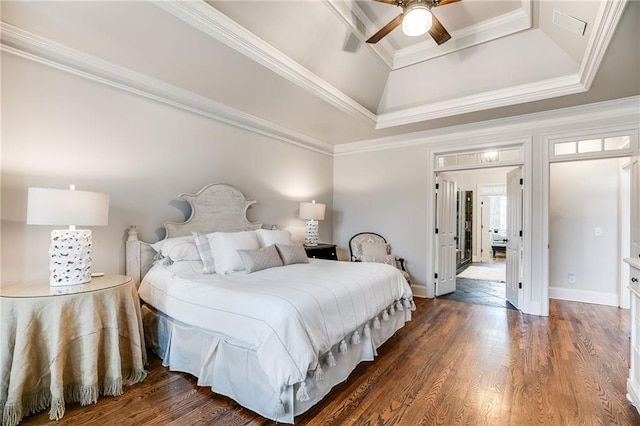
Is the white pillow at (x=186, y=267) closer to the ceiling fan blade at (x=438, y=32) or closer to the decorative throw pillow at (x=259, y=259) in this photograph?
the decorative throw pillow at (x=259, y=259)

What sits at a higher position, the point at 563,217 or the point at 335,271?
the point at 563,217

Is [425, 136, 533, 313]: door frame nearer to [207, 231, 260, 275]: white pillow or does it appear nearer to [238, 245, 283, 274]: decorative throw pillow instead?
[238, 245, 283, 274]: decorative throw pillow

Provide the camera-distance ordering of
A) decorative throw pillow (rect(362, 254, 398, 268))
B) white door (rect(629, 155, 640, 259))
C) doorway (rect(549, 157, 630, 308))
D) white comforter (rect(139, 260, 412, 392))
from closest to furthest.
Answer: white comforter (rect(139, 260, 412, 392)), white door (rect(629, 155, 640, 259)), doorway (rect(549, 157, 630, 308)), decorative throw pillow (rect(362, 254, 398, 268))

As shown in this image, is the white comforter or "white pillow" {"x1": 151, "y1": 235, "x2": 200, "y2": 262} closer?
the white comforter

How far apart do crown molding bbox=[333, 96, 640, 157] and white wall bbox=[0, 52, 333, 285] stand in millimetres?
Result: 2404

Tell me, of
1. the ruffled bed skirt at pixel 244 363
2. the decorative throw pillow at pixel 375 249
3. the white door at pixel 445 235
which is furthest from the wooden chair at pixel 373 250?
the ruffled bed skirt at pixel 244 363

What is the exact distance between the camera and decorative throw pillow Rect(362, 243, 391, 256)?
16.3ft

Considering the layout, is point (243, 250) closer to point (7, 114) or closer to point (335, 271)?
point (335, 271)

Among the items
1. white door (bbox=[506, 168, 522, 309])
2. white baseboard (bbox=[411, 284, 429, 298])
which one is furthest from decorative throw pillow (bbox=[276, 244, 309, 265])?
white door (bbox=[506, 168, 522, 309])

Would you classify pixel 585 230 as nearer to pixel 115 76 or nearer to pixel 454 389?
pixel 454 389

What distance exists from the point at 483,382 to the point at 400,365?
0.64m

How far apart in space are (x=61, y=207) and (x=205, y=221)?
1.52m

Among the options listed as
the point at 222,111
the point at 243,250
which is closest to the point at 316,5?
the point at 222,111

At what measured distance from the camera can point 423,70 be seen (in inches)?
153
